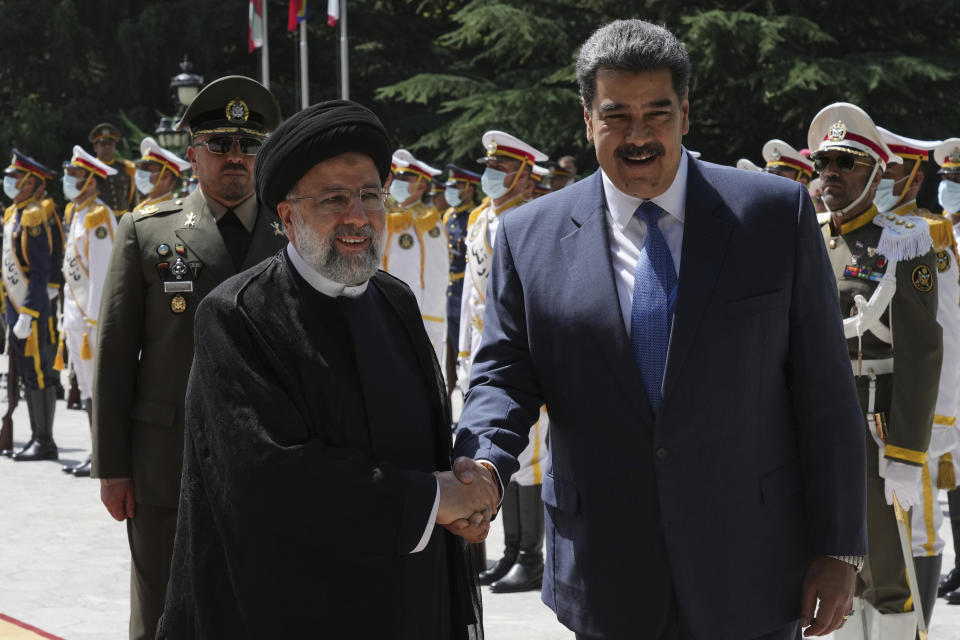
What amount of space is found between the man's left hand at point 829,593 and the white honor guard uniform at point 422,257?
7.69m

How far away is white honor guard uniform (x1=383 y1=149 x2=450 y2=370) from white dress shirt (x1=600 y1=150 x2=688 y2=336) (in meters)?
7.44

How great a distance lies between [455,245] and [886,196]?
8577mm

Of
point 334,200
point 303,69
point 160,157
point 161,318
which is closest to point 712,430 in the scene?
point 334,200

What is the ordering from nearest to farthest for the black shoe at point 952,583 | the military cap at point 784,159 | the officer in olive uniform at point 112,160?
1. the black shoe at point 952,583
2. the military cap at point 784,159
3. the officer in olive uniform at point 112,160

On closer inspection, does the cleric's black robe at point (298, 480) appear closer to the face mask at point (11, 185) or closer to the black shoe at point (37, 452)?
the black shoe at point (37, 452)

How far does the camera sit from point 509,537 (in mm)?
7266

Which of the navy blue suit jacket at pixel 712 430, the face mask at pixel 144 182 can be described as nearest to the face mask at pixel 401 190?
the face mask at pixel 144 182

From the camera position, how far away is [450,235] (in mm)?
14695


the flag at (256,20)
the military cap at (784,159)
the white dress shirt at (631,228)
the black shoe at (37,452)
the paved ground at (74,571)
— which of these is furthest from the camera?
the flag at (256,20)

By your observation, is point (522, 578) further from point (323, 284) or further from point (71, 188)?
point (71, 188)

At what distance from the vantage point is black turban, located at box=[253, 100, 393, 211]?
2992 mm

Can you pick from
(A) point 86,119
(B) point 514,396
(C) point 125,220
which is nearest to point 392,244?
(C) point 125,220

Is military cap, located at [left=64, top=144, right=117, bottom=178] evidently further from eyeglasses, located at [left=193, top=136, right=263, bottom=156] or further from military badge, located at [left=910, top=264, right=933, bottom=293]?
military badge, located at [left=910, top=264, right=933, bottom=293]

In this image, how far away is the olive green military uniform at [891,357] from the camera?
4.71 m
